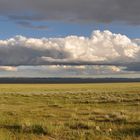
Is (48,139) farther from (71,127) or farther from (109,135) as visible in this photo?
(71,127)

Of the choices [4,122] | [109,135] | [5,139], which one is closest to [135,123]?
[109,135]

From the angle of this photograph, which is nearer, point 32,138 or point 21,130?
point 32,138

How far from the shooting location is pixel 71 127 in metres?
17.8

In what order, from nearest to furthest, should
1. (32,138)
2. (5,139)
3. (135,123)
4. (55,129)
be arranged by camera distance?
(5,139) → (32,138) → (55,129) → (135,123)

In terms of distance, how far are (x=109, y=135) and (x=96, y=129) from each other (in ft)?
7.10

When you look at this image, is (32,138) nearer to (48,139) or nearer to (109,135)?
(48,139)

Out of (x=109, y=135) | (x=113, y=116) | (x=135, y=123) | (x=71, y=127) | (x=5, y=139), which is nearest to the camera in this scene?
(x=5, y=139)

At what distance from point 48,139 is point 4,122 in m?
6.06

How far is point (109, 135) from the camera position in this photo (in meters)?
14.5

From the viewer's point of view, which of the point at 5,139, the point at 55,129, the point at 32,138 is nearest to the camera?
the point at 5,139

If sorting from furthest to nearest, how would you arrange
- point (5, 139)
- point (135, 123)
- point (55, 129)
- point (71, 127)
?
point (135, 123) < point (71, 127) < point (55, 129) < point (5, 139)

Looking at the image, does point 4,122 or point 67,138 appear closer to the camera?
point 67,138

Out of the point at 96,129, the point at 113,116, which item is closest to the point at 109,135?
the point at 96,129

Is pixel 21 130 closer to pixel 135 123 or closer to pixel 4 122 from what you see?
pixel 4 122
